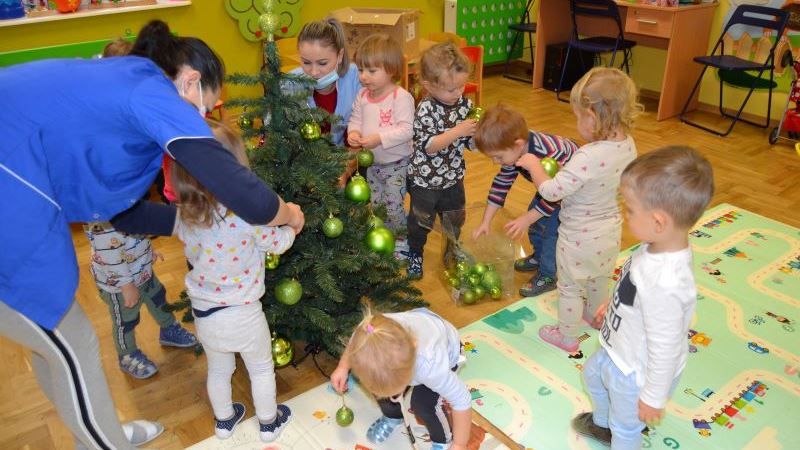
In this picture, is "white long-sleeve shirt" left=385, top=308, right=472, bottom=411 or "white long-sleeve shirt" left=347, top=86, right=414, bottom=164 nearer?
"white long-sleeve shirt" left=385, top=308, right=472, bottom=411

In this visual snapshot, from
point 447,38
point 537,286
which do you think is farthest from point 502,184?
point 447,38

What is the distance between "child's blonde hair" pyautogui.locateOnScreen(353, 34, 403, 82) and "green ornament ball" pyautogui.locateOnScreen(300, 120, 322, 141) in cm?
74

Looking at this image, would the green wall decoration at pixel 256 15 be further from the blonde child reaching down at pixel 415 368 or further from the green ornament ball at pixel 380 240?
the blonde child reaching down at pixel 415 368

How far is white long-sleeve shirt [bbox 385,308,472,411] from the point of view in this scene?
1578mm

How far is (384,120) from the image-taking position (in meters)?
2.70

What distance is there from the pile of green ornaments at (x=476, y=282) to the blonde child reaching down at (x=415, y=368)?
82 centimetres

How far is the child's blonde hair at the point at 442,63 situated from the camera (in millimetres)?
2545

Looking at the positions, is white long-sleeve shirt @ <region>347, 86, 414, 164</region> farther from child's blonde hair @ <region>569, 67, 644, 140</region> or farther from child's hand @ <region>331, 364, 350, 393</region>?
child's hand @ <region>331, 364, 350, 393</region>

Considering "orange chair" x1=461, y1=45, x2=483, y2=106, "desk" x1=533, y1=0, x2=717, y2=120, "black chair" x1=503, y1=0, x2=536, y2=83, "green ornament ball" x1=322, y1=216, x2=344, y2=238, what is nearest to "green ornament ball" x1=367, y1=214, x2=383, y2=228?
"green ornament ball" x1=322, y1=216, x2=344, y2=238

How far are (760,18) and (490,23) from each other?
253 centimetres

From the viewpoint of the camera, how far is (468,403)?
1.65m

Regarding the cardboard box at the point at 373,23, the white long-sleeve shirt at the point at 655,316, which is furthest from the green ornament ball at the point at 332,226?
the cardboard box at the point at 373,23

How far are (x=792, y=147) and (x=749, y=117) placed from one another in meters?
0.68

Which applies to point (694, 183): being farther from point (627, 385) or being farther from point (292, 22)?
point (292, 22)
